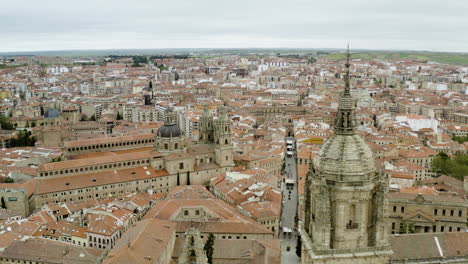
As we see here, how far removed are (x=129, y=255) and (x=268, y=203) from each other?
84.0 ft

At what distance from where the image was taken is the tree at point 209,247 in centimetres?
4852

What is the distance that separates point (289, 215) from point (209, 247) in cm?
2140

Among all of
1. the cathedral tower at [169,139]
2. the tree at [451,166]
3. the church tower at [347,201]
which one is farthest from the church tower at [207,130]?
the church tower at [347,201]

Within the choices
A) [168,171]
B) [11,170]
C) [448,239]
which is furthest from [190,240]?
[11,170]

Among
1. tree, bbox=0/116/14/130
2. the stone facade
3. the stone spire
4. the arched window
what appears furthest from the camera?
tree, bbox=0/116/14/130

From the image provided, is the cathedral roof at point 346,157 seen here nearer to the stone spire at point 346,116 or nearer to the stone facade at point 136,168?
the stone spire at point 346,116

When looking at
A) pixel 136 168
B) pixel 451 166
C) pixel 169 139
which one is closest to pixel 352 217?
pixel 136 168

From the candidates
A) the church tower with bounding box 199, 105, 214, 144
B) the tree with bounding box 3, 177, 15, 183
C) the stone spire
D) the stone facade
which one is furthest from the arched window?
the tree with bounding box 3, 177, 15, 183

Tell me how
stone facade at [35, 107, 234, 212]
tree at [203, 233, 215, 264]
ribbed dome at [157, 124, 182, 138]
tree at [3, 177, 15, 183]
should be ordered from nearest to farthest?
1. tree at [203, 233, 215, 264]
2. stone facade at [35, 107, 234, 212]
3. tree at [3, 177, 15, 183]
4. ribbed dome at [157, 124, 182, 138]

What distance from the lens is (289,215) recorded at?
68.2 m

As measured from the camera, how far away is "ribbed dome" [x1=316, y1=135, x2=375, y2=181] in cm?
2264

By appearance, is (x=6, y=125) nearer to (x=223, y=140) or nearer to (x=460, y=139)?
(x=223, y=140)

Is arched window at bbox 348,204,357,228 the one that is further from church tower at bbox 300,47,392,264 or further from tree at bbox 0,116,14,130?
tree at bbox 0,116,14,130

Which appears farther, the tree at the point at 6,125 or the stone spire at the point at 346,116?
the tree at the point at 6,125
